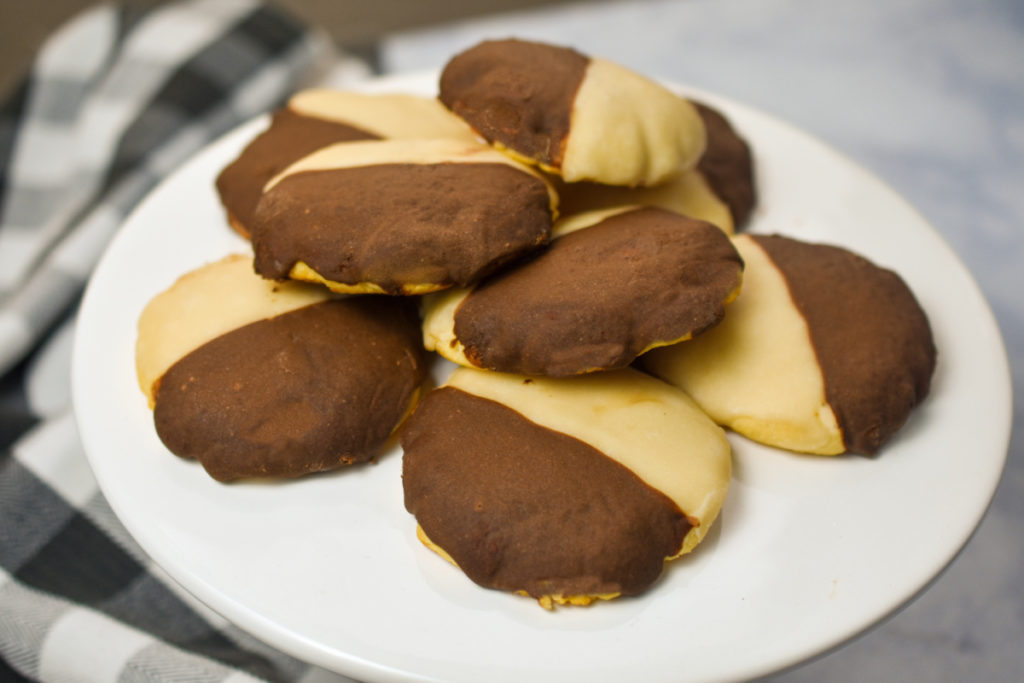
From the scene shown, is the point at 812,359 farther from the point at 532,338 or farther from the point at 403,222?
the point at 403,222

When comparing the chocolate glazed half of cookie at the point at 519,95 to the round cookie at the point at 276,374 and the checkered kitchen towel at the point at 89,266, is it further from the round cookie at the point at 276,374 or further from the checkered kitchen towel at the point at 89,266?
the checkered kitchen towel at the point at 89,266

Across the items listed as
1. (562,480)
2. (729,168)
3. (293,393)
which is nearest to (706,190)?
(729,168)

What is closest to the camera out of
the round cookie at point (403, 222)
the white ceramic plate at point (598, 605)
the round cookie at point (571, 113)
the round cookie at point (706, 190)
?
the white ceramic plate at point (598, 605)

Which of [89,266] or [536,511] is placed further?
[89,266]

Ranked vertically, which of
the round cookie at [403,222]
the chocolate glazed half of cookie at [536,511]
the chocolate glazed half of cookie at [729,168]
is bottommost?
the chocolate glazed half of cookie at [536,511]

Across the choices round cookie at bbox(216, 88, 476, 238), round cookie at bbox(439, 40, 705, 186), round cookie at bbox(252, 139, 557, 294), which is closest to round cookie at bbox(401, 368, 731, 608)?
round cookie at bbox(252, 139, 557, 294)

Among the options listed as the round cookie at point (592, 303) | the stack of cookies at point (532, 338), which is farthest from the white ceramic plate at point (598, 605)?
the round cookie at point (592, 303)
